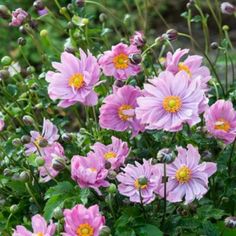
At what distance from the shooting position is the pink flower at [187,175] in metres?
1.13

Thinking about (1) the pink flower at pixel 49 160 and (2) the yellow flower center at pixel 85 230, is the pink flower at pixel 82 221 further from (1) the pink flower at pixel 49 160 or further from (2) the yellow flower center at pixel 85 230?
(1) the pink flower at pixel 49 160

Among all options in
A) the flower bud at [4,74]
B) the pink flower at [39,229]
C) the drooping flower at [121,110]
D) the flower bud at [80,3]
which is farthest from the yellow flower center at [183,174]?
the flower bud at [80,3]

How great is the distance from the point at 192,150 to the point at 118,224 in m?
0.16

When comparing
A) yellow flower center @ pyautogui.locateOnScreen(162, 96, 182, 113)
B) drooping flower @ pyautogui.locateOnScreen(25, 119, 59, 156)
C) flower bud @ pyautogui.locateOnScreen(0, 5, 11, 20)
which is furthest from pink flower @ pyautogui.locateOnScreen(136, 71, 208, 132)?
flower bud @ pyautogui.locateOnScreen(0, 5, 11, 20)

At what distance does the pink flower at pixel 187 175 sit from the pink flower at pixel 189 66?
155 millimetres

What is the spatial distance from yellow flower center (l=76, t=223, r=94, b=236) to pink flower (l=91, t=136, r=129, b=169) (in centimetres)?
13

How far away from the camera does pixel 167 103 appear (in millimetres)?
1146

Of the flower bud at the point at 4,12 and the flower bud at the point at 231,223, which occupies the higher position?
the flower bud at the point at 4,12

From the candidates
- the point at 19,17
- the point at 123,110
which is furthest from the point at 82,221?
the point at 19,17

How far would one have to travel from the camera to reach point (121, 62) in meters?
1.25

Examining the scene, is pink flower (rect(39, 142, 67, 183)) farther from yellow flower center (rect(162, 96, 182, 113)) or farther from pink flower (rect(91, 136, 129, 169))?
yellow flower center (rect(162, 96, 182, 113))

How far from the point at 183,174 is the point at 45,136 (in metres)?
0.29

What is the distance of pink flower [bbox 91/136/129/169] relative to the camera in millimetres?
Result: 1171

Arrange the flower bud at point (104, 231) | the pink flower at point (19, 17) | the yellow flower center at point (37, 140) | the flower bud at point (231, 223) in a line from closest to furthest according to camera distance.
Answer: the flower bud at point (104, 231)
the flower bud at point (231, 223)
the yellow flower center at point (37, 140)
the pink flower at point (19, 17)
